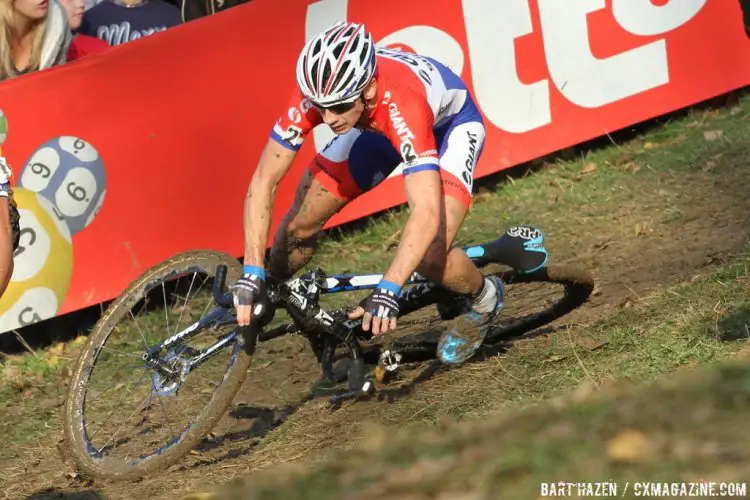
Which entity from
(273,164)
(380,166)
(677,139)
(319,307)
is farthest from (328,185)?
(677,139)

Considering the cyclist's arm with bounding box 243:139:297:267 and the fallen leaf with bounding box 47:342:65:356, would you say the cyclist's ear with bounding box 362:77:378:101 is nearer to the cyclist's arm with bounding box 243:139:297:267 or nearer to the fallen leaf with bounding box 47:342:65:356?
the cyclist's arm with bounding box 243:139:297:267

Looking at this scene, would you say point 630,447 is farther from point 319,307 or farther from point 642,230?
point 642,230

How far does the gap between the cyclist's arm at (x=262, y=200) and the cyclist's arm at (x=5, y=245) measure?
3.77 feet

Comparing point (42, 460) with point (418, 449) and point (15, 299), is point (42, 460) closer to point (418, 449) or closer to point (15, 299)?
point (15, 299)

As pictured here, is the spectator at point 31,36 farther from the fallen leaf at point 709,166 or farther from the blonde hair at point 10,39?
the fallen leaf at point 709,166

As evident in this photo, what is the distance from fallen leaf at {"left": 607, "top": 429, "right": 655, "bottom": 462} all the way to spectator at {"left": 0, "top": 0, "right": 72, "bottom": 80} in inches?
230

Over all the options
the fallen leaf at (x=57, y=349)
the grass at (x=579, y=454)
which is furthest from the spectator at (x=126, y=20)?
the grass at (x=579, y=454)

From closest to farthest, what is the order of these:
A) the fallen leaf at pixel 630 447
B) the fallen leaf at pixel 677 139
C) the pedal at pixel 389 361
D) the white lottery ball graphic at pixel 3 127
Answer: the fallen leaf at pixel 630 447 < the pedal at pixel 389 361 < the white lottery ball graphic at pixel 3 127 < the fallen leaf at pixel 677 139

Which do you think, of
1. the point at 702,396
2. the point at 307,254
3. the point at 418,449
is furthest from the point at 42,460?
the point at 702,396

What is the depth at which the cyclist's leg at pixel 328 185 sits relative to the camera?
252 inches

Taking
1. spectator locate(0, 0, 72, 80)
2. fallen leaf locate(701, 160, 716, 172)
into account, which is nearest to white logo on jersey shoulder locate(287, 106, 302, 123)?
spectator locate(0, 0, 72, 80)

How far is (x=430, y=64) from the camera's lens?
21.4 ft

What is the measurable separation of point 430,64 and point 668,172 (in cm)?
384

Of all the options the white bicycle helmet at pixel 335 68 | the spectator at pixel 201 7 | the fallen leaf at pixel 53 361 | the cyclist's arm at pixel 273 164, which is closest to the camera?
the white bicycle helmet at pixel 335 68
